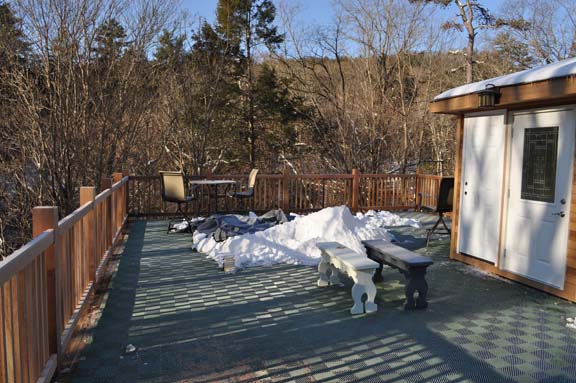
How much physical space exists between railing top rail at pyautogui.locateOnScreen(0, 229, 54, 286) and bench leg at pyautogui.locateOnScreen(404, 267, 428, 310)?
2.66 meters

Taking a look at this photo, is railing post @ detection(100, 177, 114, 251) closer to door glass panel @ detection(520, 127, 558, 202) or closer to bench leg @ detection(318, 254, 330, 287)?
bench leg @ detection(318, 254, 330, 287)

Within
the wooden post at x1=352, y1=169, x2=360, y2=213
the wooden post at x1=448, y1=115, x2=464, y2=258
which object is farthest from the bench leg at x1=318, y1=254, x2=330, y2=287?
the wooden post at x1=352, y1=169, x2=360, y2=213

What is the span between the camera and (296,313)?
3.60 metres

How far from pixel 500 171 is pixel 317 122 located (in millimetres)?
10892

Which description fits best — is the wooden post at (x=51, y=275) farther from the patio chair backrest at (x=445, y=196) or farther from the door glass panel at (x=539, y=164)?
the patio chair backrest at (x=445, y=196)

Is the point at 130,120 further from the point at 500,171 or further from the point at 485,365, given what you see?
the point at 485,365

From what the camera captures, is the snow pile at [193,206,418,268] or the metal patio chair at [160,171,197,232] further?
the metal patio chair at [160,171,197,232]

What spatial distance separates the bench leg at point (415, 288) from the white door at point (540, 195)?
1322mm

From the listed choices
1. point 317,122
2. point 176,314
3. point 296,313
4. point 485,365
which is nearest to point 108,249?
point 176,314

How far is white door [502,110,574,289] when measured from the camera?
155 inches

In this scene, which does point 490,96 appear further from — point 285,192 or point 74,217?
point 285,192

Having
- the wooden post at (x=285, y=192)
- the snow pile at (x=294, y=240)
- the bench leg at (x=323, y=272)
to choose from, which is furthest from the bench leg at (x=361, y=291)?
the wooden post at (x=285, y=192)

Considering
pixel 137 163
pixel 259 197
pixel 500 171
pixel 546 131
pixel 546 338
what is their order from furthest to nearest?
pixel 137 163 < pixel 259 197 < pixel 500 171 < pixel 546 131 < pixel 546 338

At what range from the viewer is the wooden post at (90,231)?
3.83 meters
